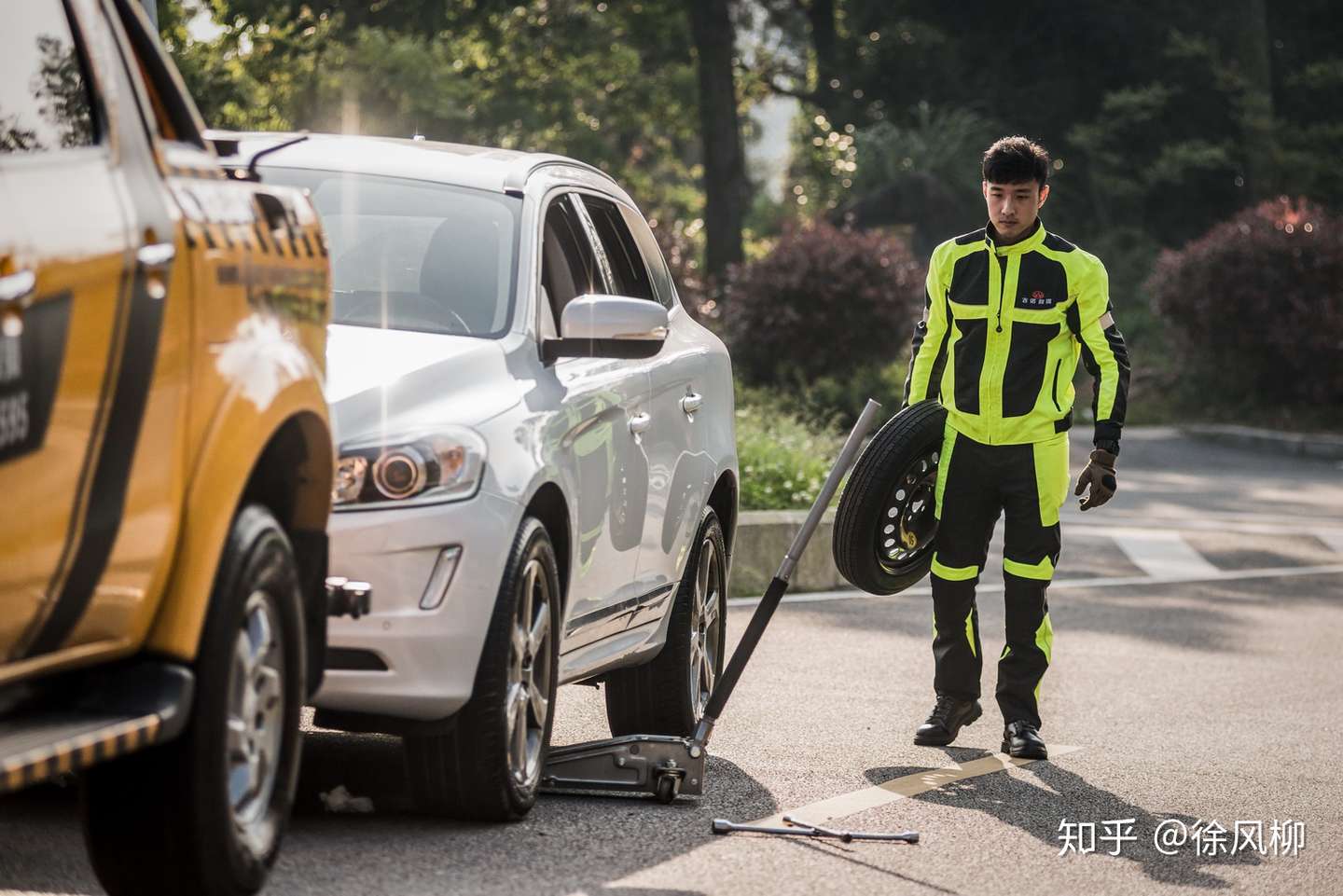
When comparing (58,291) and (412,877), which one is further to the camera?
(412,877)

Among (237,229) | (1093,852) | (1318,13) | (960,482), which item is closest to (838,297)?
(960,482)

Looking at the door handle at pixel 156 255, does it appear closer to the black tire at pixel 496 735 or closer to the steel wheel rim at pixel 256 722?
the steel wheel rim at pixel 256 722

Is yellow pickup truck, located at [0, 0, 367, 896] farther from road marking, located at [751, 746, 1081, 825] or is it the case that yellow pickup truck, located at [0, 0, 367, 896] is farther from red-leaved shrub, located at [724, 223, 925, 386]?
red-leaved shrub, located at [724, 223, 925, 386]

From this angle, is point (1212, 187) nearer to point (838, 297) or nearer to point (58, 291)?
point (838, 297)

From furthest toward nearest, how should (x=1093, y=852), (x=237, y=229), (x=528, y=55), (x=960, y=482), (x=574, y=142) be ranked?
(x=574, y=142) → (x=528, y=55) → (x=960, y=482) → (x=1093, y=852) → (x=237, y=229)

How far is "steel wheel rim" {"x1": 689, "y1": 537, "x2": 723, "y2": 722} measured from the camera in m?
7.62

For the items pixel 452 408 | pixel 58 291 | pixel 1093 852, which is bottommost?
pixel 1093 852

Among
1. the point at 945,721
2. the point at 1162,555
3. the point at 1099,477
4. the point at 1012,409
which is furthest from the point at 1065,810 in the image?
the point at 1162,555

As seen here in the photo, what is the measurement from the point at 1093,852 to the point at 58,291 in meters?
3.65

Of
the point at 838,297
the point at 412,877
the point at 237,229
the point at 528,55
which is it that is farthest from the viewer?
the point at 528,55

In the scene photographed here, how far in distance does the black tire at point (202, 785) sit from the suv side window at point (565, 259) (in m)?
2.51

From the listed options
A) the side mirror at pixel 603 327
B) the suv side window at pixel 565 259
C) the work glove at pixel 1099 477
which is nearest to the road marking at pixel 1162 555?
the work glove at pixel 1099 477

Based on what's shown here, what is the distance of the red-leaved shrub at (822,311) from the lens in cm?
2328

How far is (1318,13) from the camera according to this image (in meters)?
41.6
